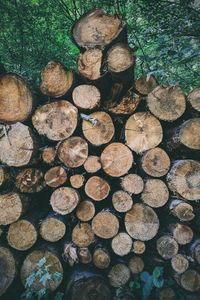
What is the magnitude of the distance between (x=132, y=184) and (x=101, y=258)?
0.66 m

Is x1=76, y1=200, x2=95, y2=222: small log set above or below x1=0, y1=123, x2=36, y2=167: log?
below

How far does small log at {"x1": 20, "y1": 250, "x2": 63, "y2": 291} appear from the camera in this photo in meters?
2.41

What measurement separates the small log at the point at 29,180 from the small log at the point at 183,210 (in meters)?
1.11

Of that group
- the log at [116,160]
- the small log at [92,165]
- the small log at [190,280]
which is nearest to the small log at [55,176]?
the small log at [92,165]

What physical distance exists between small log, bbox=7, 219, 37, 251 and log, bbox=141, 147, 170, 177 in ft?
3.38

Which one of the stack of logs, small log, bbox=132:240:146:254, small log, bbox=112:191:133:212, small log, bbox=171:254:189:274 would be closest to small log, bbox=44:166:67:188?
the stack of logs

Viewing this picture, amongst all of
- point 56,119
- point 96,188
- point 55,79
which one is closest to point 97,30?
point 55,79

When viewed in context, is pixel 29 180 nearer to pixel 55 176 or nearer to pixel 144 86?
pixel 55 176

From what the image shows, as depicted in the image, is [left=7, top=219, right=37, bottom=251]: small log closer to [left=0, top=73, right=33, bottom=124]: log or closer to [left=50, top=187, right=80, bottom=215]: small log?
[left=50, top=187, right=80, bottom=215]: small log

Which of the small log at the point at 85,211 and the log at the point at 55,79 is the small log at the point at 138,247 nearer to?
the small log at the point at 85,211

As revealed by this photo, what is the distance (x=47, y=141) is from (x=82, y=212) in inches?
25.4

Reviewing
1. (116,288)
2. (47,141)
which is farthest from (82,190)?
(116,288)

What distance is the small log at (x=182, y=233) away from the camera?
2422mm

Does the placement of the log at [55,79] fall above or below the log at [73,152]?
above
